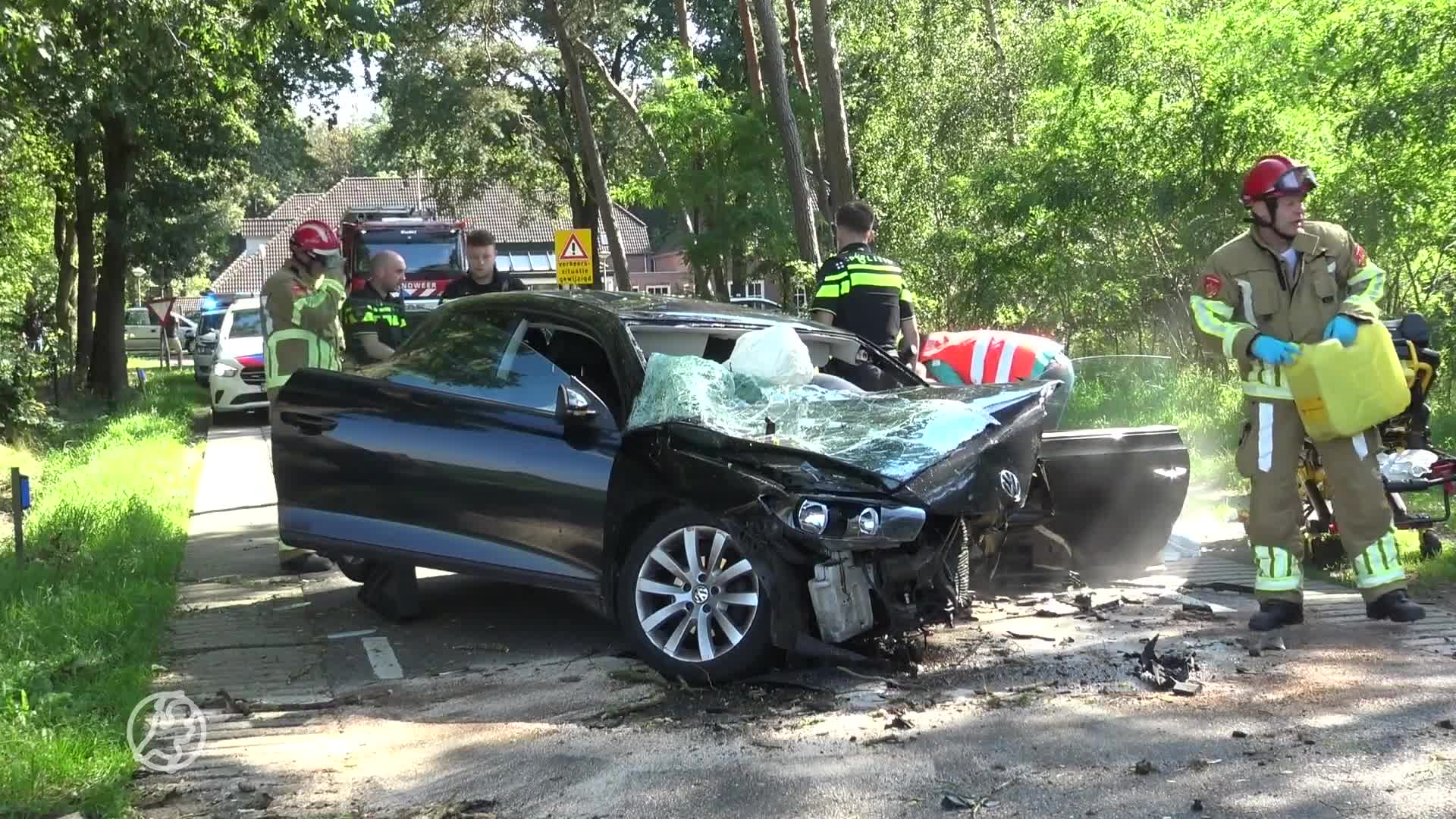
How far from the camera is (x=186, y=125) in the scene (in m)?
23.0

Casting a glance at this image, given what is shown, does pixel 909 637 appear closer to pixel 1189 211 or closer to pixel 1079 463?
pixel 1079 463

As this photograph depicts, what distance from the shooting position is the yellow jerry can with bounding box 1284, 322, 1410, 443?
5891mm

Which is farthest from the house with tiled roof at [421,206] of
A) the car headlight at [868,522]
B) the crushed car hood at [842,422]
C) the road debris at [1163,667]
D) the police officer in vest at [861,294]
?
the car headlight at [868,522]

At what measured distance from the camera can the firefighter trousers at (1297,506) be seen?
6.04 metres

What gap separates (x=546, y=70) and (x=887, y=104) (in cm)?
981

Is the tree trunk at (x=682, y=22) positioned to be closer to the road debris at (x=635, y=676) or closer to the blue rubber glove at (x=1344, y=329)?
the blue rubber glove at (x=1344, y=329)

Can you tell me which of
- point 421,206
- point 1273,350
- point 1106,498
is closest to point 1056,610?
point 1106,498

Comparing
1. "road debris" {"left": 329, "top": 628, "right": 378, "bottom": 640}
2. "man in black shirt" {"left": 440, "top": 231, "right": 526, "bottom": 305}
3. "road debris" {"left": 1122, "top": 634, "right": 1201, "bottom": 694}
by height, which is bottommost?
"road debris" {"left": 329, "top": 628, "right": 378, "bottom": 640}

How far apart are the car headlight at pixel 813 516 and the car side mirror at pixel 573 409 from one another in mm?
1237

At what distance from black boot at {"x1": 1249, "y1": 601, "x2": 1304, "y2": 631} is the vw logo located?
1.32 meters

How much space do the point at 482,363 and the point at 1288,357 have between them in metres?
3.56

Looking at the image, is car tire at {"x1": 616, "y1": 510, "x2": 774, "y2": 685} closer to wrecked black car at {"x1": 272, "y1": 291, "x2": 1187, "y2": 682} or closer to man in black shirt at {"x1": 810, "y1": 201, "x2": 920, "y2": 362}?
wrecked black car at {"x1": 272, "y1": 291, "x2": 1187, "y2": 682}

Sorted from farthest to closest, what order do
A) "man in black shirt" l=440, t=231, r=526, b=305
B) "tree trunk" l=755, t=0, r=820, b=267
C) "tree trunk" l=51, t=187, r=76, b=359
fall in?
"tree trunk" l=51, t=187, r=76, b=359, "tree trunk" l=755, t=0, r=820, b=267, "man in black shirt" l=440, t=231, r=526, b=305

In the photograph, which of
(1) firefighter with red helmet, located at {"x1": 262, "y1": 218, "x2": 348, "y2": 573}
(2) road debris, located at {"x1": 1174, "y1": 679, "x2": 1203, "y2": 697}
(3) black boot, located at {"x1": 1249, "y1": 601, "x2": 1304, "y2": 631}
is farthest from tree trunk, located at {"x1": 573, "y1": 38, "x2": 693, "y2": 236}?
(2) road debris, located at {"x1": 1174, "y1": 679, "x2": 1203, "y2": 697}
